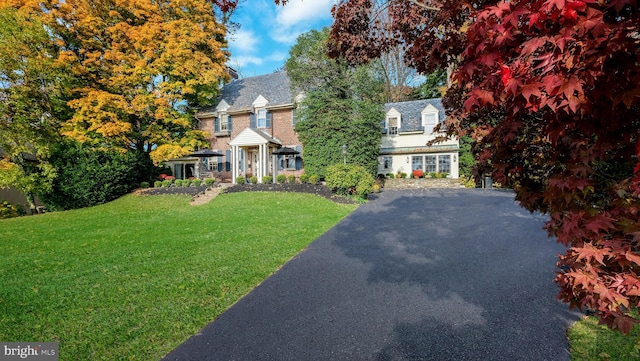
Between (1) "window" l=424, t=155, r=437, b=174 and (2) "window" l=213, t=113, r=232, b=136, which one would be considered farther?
(2) "window" l=213, t=113, r=232, b=136

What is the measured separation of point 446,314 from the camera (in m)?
3.78

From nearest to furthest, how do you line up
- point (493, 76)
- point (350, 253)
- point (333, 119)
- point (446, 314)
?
1. point (493, 76)
2. point (446, 314)
3. point (350, 253)
4. point (333, 119)

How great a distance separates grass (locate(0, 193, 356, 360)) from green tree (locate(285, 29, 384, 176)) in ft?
24.5

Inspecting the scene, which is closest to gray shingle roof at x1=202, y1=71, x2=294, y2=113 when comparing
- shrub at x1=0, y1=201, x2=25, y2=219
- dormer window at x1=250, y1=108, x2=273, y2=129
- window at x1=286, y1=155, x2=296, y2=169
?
dormer window at x1=250, y1=108, x2=273, y2=129

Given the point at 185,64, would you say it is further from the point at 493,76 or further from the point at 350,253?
the point at 493,76

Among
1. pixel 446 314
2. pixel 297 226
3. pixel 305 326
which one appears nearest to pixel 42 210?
pixel 297 226

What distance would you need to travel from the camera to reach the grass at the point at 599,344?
2906 millimetres

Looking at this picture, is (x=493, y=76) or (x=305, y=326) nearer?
(x=493, y=76)

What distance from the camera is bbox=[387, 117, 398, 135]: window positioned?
76.2 feet

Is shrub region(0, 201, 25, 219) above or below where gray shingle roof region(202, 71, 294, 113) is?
below

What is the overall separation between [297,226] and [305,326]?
5.75m

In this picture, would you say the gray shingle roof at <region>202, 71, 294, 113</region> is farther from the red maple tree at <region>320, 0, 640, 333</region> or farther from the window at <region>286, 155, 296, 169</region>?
the red maple tree at <region>320, 0, 640, 333</region>

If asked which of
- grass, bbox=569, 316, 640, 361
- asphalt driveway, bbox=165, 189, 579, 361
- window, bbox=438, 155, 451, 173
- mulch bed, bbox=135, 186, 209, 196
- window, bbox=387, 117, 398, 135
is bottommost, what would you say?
grass, bbox=569, 316, 640, 361

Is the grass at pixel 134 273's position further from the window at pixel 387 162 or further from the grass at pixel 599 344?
the window at pixel 387 162
